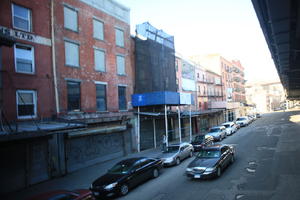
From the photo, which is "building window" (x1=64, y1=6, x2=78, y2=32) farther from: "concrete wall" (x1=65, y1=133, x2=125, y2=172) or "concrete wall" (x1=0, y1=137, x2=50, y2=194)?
"concrete wall" (x1=0, y1=137, x2=50, y2=194)

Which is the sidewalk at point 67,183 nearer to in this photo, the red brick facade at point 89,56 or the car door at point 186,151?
the red brick facade at point 89,56

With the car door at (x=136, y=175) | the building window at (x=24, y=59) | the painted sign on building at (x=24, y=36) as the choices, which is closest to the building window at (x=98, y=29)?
the painted sign on building at (x=24, y=36)

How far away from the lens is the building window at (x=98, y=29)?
20.2 meters

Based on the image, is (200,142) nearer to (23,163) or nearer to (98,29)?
(98,29)

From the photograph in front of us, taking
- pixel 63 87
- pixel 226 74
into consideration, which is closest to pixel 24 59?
pixel 63 87

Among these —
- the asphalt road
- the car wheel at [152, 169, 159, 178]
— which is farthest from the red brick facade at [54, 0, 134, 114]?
the asphalt road

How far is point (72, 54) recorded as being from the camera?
18.0 m

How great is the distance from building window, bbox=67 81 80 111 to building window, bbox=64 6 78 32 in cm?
433

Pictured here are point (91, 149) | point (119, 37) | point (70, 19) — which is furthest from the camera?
point (119, 37)

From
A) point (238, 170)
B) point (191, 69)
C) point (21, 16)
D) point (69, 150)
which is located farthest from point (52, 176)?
point (191, 69)

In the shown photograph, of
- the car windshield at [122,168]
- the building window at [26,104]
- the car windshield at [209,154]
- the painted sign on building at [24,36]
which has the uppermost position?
the painted sign on building at [24,36]

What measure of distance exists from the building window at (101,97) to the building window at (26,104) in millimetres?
5634

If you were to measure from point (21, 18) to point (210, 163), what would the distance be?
14297 millimetres

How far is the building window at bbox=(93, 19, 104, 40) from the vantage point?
20250mm
